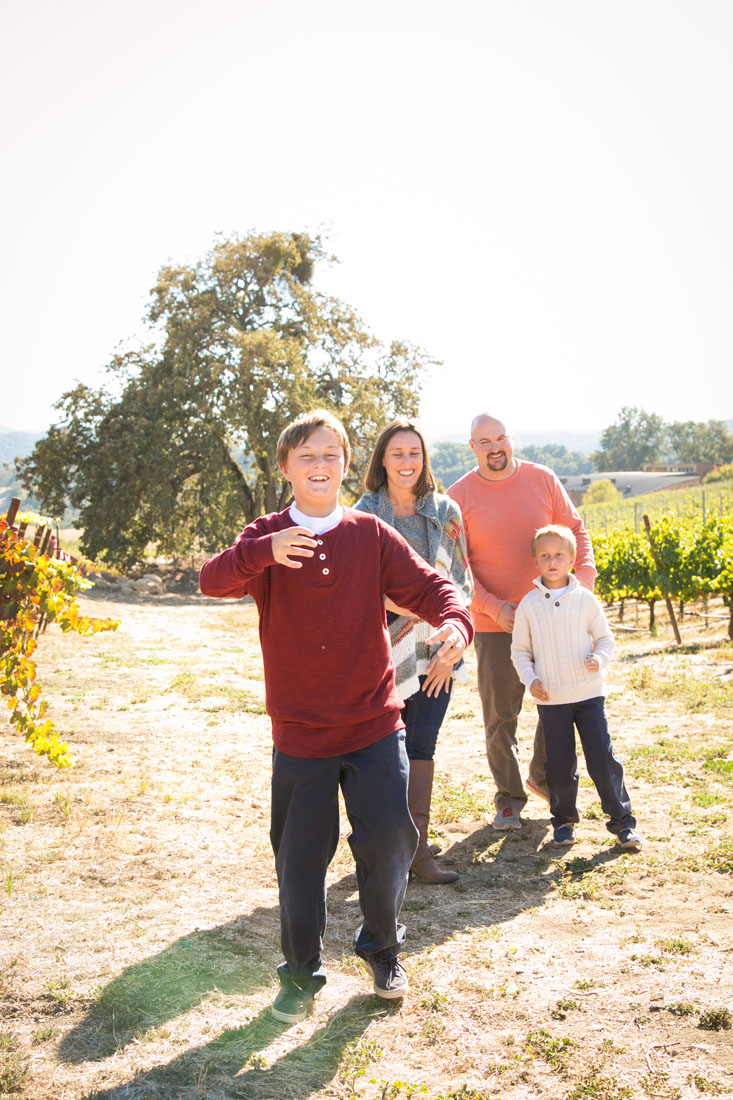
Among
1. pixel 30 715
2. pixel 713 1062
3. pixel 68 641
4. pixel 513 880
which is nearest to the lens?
pixel 713 1062

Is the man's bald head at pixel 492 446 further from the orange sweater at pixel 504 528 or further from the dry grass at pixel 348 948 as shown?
the dry grass at pixel 348 948

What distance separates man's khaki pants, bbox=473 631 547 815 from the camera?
5039 millimetres

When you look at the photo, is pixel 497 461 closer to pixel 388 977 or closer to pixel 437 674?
pixel 437 674

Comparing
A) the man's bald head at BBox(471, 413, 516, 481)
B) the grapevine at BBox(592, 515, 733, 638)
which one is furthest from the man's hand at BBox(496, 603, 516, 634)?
the grapevine at BBox(592, 515, 733, 638)

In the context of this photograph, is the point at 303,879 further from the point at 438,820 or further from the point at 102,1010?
the point at 438,820

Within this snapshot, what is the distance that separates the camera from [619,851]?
4543mm

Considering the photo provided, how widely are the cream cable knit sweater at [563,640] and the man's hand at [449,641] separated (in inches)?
74.9

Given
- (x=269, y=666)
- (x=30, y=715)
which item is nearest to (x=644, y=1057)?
(x=269, y=666)

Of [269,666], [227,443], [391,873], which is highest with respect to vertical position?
[227,443]

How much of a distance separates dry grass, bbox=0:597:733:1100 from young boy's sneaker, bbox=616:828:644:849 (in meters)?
0.06

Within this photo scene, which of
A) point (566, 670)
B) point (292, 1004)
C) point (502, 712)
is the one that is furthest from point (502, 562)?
point (292, 1004)

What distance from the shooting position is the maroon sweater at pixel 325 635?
9.39 ft

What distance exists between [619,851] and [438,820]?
3.65 ft

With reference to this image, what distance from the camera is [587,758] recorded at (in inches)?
185
